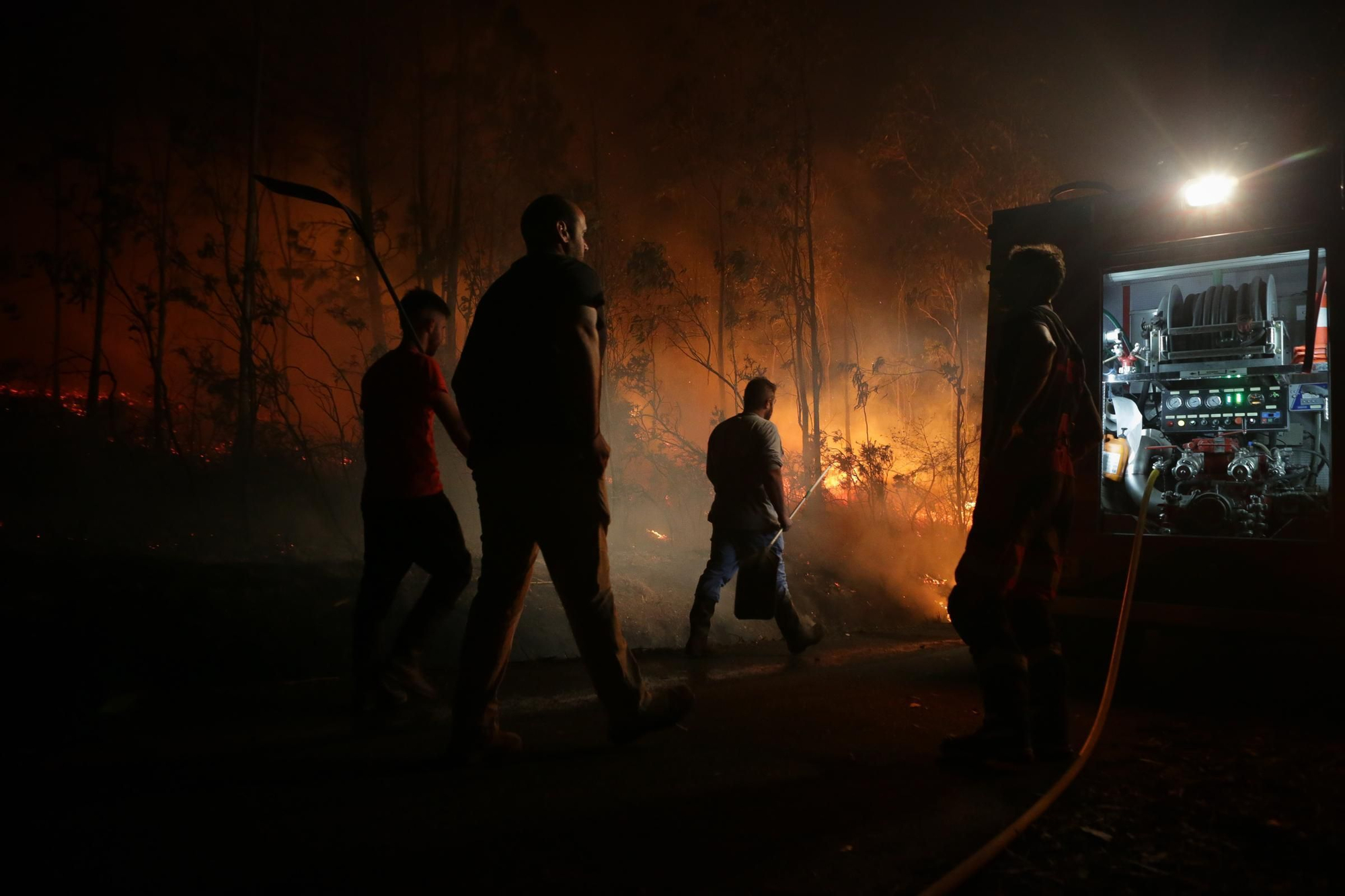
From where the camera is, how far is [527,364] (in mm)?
3260

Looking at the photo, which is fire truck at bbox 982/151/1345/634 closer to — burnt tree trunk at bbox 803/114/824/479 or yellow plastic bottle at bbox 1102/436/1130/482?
yellow plastic bottle at bbox 1102/436/1130/482

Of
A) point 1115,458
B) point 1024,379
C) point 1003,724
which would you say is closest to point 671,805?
point 1003,724

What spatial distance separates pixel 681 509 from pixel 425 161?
258 inches

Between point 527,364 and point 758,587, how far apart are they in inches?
126

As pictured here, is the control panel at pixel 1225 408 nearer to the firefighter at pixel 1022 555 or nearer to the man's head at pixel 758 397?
the man's head at pixel 758 397

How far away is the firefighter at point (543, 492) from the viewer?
322 centimetres

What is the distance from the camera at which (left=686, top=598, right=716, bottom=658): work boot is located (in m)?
6.09

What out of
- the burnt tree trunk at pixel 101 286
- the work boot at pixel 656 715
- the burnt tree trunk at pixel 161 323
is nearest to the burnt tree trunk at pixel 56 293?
the burnt tree trunk at pixel 101 286

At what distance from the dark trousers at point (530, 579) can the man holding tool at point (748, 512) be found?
289cm

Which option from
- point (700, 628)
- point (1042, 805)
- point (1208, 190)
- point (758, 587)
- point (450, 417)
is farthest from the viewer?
point (700, 628)

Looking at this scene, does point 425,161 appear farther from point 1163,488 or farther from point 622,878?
point 622,878

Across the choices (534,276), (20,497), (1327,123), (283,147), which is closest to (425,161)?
(283,147)

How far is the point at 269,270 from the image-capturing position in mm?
11555

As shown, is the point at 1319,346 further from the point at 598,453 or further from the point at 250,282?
the point at 250,282
